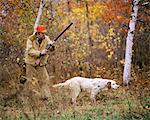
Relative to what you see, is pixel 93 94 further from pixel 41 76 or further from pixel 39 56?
pixel 39 56

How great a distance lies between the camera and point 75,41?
79.1 ft

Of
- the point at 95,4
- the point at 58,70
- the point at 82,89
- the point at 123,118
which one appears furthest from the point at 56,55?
the point at 123,118

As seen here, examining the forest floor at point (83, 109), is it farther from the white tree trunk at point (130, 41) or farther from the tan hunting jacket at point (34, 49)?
the white tree trunk at point (130, 41)

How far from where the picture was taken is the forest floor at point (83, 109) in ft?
25.0

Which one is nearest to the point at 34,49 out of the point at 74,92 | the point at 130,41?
the point at 74,92

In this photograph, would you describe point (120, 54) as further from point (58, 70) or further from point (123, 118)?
point (123, 118)

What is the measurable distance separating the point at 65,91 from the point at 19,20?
7228 millimetres

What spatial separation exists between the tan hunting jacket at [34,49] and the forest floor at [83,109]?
101cm

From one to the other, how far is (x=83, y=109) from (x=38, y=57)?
2.43m

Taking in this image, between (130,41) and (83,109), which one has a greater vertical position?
(130,41)

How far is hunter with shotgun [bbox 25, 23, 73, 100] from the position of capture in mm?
11047

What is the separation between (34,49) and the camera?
1117cm

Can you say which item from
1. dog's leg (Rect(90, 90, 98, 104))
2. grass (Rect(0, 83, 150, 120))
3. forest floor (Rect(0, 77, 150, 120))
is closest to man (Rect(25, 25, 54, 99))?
forest floor (Rect(0, 77, 150, 120))

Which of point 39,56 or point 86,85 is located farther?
point 86,85
